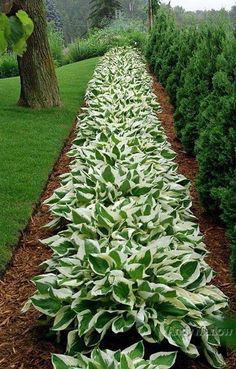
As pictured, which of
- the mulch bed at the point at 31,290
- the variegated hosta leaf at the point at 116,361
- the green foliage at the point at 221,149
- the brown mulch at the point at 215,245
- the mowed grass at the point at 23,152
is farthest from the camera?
the mowed grass at the point at 23,152

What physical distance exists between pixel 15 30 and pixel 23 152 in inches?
Answer: 189

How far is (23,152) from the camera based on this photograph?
→ 260 inches

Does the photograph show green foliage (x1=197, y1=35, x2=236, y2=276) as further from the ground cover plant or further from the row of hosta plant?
the row of hosta plant

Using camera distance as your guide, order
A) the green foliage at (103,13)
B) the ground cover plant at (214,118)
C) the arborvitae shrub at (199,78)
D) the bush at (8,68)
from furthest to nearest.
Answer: the green foliage at (103,13), the bush at (8,68), the arborvitae shrub at (199,78), the ground cover plant at (214,118)

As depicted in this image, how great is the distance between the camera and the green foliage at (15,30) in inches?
73.0

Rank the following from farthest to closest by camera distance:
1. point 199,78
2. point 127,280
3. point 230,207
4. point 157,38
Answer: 1. point 157,38
2. point 199,78
3. point 230,207
4. point 127,280

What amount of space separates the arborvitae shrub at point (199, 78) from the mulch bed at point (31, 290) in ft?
4.30

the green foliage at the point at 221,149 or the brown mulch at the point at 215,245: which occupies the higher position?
the green foliage at the point at 221,149

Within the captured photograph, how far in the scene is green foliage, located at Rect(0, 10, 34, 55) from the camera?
1854 millimetres

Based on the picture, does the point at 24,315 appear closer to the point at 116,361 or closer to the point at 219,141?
the point at 116,361

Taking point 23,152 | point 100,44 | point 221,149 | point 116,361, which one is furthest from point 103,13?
point 116,361

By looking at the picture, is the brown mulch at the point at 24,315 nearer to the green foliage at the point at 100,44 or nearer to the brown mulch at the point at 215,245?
the brown mulch at the point at 215,245

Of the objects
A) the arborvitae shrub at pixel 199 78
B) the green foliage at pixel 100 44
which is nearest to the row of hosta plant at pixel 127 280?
the arborvitae shrub at pixel 199 78

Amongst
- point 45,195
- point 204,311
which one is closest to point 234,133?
point 204,311
